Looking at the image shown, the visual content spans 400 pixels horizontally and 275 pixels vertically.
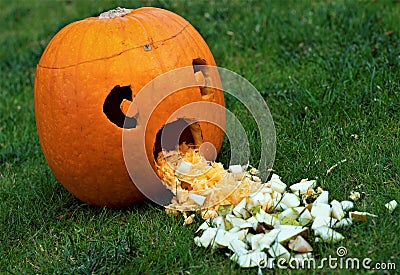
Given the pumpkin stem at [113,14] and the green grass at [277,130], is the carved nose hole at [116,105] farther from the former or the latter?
the green grass at [277,130]

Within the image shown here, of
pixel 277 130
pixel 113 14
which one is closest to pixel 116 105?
pixel 113 14

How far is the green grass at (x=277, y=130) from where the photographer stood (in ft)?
8.95

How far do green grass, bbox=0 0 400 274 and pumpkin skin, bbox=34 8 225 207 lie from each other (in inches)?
10.4

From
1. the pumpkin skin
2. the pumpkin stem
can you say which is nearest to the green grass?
the pumpkin skin

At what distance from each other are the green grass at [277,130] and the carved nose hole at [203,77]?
49 cm

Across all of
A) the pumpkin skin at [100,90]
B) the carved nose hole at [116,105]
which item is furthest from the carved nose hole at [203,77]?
the carved nose hole at [116,105]

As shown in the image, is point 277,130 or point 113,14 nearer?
point 113,14

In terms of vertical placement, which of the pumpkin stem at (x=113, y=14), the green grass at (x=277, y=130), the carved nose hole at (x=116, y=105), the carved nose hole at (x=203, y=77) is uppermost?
the pumpkin stem at (x=113, y=14)

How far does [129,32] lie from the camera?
3076mm

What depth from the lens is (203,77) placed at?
10.7 ft

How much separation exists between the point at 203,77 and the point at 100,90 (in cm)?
60

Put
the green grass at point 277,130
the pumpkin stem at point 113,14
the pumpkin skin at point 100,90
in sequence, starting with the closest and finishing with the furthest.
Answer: the green grass at point 277,130 → the pumpkin skin at point 100,90 → the pumpkin stem at point 113,14

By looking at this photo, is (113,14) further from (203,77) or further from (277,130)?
(277,130)

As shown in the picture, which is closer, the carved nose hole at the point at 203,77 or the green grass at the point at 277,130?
the green grass at the point at 277,130
